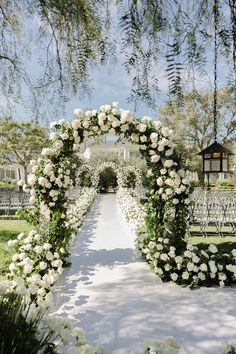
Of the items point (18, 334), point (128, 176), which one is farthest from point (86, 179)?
point (18, 334)

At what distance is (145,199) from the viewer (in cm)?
587

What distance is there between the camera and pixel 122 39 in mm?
1510

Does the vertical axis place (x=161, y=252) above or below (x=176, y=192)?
below

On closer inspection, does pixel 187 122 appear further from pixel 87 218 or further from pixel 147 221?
pixel 147 221

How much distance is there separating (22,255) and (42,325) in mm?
2607

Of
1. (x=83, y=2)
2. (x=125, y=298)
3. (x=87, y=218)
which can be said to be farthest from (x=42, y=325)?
(x=87, y=218)

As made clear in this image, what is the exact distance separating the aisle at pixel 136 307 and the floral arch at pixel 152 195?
34cm

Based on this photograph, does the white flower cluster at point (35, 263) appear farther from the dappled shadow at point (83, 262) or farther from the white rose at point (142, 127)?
the white rose at point (142, 127)

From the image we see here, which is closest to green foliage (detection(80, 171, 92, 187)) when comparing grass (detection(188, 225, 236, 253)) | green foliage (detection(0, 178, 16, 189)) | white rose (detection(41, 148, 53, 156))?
green foliage (detection(0, 178, 16, 189))

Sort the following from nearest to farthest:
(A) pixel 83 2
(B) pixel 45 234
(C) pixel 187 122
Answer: (A) pixel 83 2 < (B) pixel 45 234 < (C) pixel 187 122

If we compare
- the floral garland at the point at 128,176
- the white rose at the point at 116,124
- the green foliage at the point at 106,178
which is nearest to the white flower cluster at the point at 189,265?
the white rose at the point at 116,124

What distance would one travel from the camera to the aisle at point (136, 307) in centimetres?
328

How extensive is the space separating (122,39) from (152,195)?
4.35 m

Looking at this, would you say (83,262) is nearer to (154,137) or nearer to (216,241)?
(154,137)
